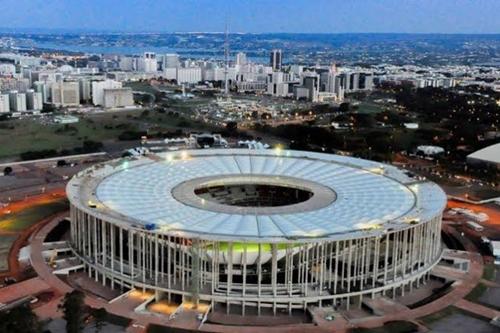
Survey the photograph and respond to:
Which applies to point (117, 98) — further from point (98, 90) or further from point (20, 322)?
point (20, 322)

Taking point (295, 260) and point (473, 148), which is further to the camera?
point (473, 148)

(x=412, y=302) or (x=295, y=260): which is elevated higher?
(x=295, y=260)

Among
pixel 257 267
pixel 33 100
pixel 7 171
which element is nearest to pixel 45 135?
pixel 7 171

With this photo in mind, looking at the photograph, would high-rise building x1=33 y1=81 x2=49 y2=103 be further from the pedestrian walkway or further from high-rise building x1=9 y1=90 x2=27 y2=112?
the pedestrian walkway

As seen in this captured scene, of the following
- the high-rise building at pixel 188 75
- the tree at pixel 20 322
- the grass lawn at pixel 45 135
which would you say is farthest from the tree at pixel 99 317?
the high-rise building at pixel 188 75

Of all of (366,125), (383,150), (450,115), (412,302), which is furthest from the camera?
(450,115)

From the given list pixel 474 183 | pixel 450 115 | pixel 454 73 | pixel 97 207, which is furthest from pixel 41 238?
pixel 454 73

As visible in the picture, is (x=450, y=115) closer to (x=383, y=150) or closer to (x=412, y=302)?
(x=383, y=150)

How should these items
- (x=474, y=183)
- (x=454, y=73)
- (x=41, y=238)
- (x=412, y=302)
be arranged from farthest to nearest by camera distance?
1. (x=454, y=73)
2. (x=474, y=183)
3. (x=41, y=238)
4. (x=412, y=302)
